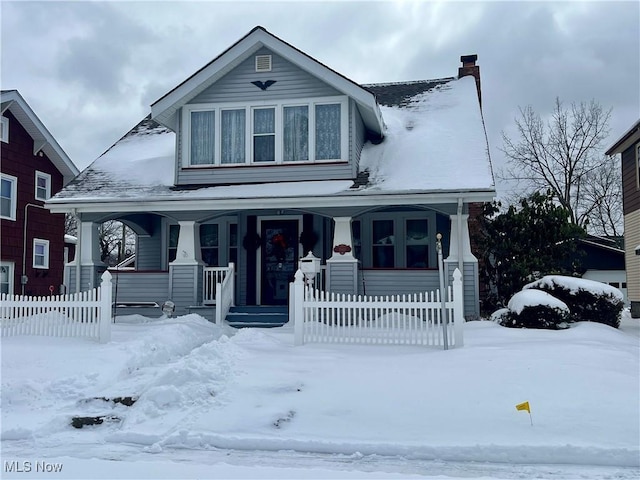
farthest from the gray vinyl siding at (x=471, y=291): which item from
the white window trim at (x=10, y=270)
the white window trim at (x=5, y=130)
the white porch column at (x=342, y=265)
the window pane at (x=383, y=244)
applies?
the white window trim at (x=5, y=130)

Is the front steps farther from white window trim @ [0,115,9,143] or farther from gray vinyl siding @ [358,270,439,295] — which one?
white window trim @ [0,115,9,143]

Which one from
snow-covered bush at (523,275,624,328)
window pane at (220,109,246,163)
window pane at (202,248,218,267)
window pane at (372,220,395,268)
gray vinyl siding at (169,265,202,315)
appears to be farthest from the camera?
window pane at (202,248,218,267)

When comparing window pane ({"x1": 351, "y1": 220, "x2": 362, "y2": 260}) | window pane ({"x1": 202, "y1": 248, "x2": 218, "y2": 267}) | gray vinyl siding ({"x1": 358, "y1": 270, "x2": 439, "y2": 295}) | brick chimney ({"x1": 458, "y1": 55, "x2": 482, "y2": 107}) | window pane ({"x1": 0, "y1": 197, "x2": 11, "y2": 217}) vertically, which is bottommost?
gray vinyl siding ({"x1": 358, "y1": 270, "x2": 439, "y2": 295})

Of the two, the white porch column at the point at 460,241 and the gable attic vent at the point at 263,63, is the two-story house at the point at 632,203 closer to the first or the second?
the white porch column at the point at 460,241

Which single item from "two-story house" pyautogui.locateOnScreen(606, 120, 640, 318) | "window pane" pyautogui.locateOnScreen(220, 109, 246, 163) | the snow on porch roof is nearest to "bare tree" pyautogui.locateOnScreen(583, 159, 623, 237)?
"two-story house" pyautogui.locateOnScreen(606, 120, 640, 318)

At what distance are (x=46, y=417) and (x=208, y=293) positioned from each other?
312 inches

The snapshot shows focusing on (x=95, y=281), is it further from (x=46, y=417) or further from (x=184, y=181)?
(x=46, y=417)

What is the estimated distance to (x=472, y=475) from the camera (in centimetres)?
515

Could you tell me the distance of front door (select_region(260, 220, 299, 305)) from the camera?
50.4 feet

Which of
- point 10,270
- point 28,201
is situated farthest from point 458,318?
point 28,201

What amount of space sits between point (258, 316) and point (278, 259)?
234 centimetres

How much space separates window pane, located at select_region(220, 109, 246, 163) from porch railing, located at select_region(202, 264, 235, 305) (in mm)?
2847

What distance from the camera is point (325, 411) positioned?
262 inches

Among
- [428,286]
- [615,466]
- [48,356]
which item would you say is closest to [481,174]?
[428,286]
